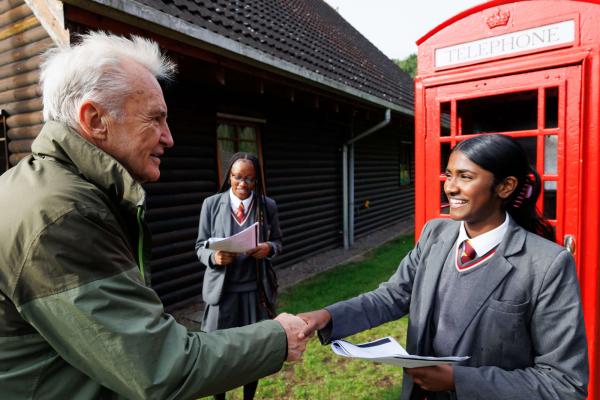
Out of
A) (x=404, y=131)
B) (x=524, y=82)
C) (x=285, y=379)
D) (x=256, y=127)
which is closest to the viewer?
(x=524, y=82)

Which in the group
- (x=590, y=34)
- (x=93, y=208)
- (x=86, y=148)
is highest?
(x=590, y=34)

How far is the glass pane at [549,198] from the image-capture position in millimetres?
3258

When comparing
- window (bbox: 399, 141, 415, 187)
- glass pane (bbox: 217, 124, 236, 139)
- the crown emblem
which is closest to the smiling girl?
the crown emblem

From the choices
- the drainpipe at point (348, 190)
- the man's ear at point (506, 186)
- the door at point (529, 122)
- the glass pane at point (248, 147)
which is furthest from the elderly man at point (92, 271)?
the drainpipe at point (348, 190)

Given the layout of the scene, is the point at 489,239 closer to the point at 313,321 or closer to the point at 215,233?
the point at 313,321

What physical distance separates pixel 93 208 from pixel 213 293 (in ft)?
6.72

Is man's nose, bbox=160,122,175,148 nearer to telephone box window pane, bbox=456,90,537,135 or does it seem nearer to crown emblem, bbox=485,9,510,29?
crown emblem, bbox=485,9,510,29

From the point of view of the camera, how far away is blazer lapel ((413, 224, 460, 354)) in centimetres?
169

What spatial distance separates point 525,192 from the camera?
5.70ft

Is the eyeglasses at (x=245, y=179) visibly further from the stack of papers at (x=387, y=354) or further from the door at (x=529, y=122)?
the stack of papers at (x=387, y=354)

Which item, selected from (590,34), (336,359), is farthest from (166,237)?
(590,34)

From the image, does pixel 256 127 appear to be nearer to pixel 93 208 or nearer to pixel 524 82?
pixel 524 82

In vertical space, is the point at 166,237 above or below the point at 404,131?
below

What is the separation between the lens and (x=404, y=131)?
12.6 m
